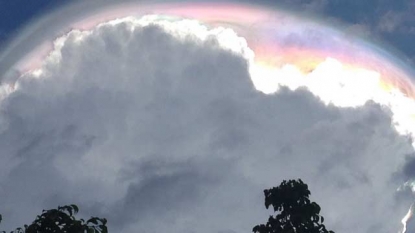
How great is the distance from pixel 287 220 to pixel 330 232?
3112 millimetres

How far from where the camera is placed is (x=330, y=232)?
109ft

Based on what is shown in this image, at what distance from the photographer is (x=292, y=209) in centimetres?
3509

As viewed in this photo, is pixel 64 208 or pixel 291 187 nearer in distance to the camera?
pixel 64 208

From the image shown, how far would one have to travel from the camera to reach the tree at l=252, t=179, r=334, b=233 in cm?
3403

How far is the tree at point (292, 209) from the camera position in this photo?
112 ft

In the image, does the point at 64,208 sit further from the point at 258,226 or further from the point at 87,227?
Answer: the point at 258,226

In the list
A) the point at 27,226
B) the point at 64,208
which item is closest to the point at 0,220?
the point at 27,226

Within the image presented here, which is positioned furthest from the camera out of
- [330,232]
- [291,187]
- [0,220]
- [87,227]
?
[291,187]

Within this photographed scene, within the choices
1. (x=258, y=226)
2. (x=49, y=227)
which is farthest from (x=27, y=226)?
(x=258, y=226)

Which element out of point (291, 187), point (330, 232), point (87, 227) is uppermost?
point (291, 187)

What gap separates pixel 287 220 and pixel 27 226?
21.3m

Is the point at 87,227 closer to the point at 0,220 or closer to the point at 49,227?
the point at 49,227

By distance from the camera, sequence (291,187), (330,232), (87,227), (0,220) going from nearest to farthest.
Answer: (87,227) < (0,220) < (330,232) < (291,187)

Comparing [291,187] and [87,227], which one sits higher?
[291,187]
